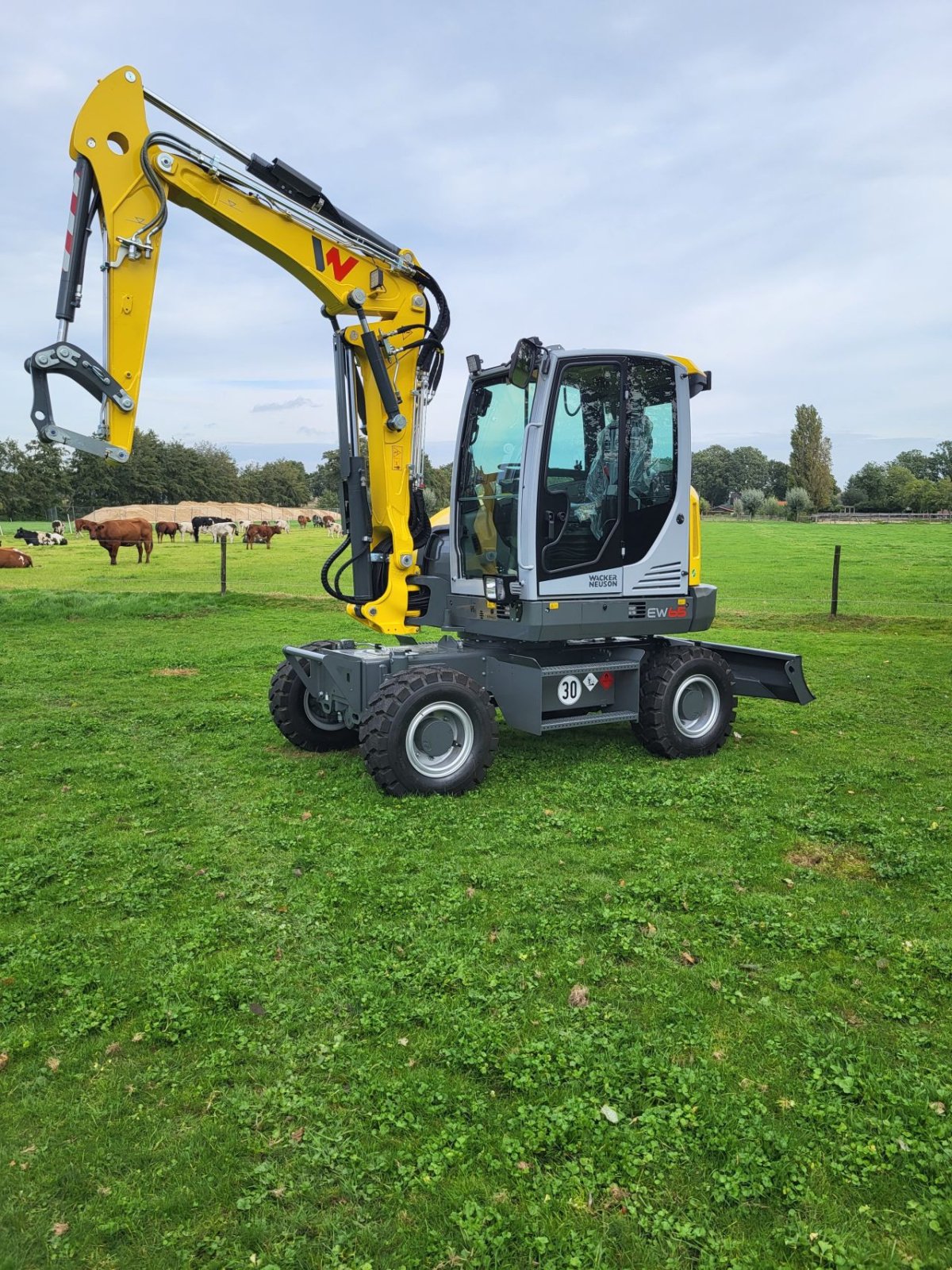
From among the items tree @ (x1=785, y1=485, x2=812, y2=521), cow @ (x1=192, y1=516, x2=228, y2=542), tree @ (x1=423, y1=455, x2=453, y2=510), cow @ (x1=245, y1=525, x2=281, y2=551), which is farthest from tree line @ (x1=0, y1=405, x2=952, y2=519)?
tree @ (x1=423, y1=455, x2=453, y2=510)

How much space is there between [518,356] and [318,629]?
34.5ft

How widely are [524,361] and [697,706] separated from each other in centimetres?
357

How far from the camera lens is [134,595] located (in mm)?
19844

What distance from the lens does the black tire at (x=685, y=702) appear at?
800 cm

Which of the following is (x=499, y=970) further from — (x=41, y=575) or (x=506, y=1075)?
(x=41, y=575)

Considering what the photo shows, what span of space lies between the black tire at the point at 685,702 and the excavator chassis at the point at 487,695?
11mm

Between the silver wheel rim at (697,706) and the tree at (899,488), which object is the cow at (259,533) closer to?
the silver wheel rim at (697,706)

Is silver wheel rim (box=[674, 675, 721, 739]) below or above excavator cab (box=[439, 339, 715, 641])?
below

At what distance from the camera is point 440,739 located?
702 cm

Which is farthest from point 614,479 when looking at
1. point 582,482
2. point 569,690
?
point 569,690

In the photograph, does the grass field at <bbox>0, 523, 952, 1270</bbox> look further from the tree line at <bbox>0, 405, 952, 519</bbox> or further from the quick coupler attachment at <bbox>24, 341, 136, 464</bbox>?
the tree line at <bbox>0, 405, 952, 519</bbox>

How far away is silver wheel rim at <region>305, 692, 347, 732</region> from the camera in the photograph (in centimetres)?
829

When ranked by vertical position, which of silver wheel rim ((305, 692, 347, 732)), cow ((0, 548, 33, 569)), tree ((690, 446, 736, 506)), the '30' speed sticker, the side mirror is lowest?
silver wheel rim ((305, 692, 347, 732))

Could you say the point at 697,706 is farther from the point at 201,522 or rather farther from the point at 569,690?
the point at 201,522
